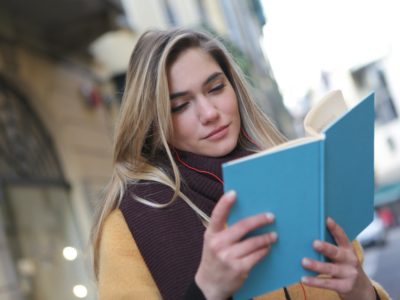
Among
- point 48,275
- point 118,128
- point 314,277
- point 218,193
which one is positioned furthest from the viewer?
point 48,275

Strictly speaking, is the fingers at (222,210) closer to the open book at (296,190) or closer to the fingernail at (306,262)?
the open book at (296,190)

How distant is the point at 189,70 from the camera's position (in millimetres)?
1534

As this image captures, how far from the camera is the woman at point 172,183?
130 cm

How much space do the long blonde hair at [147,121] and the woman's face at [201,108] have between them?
0.03 m

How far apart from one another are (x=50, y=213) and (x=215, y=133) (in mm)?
4541

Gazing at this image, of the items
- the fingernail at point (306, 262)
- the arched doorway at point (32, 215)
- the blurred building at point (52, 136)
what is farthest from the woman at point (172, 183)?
the arched doorway at point (32, 215)

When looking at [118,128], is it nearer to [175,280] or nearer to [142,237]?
[142,237]

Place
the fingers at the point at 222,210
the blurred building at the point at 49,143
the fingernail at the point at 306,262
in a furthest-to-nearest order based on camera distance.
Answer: the blurred building at the point at 49,143 → the fingernail at the point at 306,262 → the fingers at the point at 222,210

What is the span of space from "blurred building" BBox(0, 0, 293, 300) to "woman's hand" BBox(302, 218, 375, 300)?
304cm

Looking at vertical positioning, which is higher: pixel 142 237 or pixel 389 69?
pixel 142 237

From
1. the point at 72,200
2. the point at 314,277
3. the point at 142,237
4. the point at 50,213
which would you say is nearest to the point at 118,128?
the point at 142,237

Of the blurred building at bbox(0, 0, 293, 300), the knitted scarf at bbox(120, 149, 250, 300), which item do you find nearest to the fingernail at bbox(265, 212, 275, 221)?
the knitted scarf at bbox(120, 149, 250, 300)

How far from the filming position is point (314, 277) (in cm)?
116

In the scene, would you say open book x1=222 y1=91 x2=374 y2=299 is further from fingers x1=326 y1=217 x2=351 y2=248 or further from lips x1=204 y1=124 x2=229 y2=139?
lips x1=204 y1=124 x2=229 y2=139
